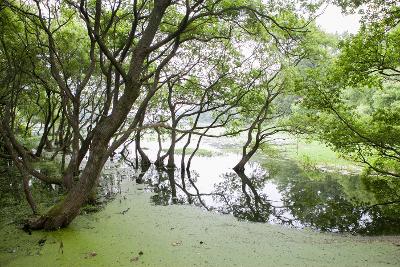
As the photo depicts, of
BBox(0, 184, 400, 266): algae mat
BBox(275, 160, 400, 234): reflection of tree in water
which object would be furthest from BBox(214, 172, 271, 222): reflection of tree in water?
BBox(0, 184, 400, 266): algae mat

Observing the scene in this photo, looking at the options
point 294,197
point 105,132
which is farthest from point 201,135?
point 294,197

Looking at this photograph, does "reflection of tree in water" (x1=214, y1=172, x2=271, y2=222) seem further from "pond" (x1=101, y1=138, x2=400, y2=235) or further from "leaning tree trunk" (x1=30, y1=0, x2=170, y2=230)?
"leaning tree trunk" (x1=30, y1=0, x2=170, y2=230)

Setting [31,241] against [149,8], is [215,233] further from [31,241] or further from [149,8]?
[149,8]

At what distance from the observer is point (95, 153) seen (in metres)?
7.68

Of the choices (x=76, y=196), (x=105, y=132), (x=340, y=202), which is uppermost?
(x=105, y=132)

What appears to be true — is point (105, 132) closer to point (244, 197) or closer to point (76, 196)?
point (76, 196)

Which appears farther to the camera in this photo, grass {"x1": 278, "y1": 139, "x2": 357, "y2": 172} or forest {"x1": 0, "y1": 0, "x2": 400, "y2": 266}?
grass {"x1": 278, "y1": 139, "x2": 357, "y2": 172}

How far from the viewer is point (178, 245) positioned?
25.6ft

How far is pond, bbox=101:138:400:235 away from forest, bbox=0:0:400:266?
0.09 meters

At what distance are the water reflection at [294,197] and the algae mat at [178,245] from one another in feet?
7.78

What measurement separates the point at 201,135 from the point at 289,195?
8962 millimetres

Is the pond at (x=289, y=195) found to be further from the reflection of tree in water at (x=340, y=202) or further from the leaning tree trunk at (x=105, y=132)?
the leaning tree trunk at (x=105, y=132)

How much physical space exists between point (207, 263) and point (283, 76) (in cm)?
1684

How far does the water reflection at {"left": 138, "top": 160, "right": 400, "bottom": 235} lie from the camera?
12.5 m
